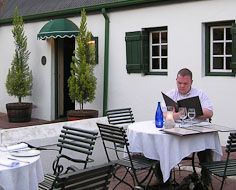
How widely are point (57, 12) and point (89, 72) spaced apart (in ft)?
7.99

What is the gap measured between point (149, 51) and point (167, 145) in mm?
5281

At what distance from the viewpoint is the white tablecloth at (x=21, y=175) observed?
3.88m

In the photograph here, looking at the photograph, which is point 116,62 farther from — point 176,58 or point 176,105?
point 176,105

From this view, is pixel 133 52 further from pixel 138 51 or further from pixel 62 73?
pixel 62 73

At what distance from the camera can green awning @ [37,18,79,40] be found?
11562 mm

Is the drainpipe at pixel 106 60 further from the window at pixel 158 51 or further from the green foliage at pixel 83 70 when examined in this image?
the window at pixel 158 51

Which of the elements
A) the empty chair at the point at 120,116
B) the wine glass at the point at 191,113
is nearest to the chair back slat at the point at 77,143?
the wine glass at the point at 191,113

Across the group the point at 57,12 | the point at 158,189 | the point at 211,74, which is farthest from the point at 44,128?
the point at 57,12

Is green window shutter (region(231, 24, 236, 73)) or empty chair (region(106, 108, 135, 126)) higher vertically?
green window shutter (region(231, 24, 236, 73))

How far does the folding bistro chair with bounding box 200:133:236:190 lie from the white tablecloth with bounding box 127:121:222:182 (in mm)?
201

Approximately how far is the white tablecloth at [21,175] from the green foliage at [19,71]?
28.8ft

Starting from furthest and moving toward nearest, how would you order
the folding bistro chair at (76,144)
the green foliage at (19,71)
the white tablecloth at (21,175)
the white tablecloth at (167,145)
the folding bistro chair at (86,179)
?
1. the green foliage at (19,71)
2. the white tablecloth at (167,145)
3. the folding bistro chair at (76,144)
4. the white tablecloth at (21,175)
5. the folding bistro chair at (86,179)

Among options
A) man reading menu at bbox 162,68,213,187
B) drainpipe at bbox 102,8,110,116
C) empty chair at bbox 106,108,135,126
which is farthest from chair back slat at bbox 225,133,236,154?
drainpipe at bbox 102,8,110,116

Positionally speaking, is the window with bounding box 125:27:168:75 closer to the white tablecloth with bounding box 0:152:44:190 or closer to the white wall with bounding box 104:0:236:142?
the white wall with bounding box 104:0:236:142
